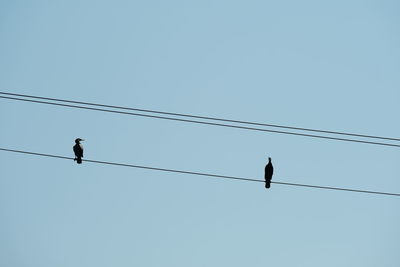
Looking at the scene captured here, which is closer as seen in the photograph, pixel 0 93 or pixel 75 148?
pixel 0 93

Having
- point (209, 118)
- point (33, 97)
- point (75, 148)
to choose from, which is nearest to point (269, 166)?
point (75, 148)

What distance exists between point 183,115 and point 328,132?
3721 millimetres

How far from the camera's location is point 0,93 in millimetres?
22500

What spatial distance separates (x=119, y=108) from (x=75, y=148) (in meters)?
7.88

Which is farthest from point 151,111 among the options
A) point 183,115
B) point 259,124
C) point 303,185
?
point 303,185

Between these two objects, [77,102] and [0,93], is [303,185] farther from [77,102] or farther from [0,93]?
A: [0,93]

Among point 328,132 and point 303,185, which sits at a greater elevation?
point 328,132

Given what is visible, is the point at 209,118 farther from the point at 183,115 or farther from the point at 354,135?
the point at 354,135

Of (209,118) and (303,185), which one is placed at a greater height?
(209,118)

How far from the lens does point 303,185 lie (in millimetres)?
22047

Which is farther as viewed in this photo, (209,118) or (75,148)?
(75,148)

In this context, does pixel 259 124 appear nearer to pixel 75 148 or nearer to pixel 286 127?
pixel 286 127

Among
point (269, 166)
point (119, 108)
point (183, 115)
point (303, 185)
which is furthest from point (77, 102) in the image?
point (269, 166)

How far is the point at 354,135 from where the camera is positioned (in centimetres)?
2269
